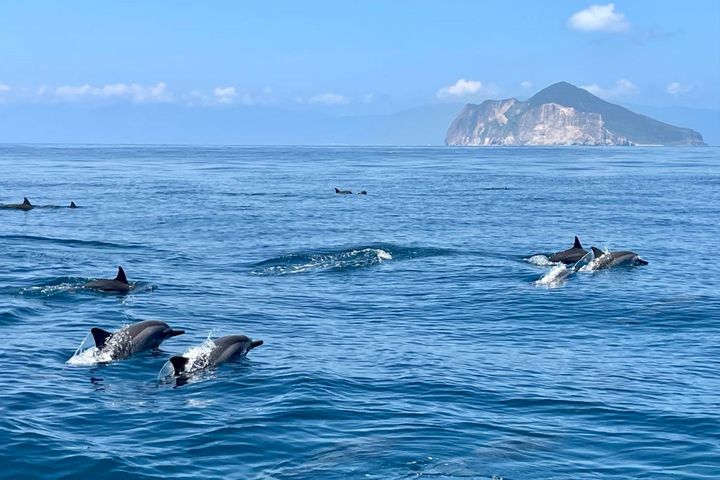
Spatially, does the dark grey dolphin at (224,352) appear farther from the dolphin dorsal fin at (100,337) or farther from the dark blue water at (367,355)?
the dolphin dorsal fin at (100,337)

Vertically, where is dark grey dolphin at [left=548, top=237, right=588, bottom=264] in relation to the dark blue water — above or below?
above

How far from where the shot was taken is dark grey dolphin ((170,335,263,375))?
20873mm

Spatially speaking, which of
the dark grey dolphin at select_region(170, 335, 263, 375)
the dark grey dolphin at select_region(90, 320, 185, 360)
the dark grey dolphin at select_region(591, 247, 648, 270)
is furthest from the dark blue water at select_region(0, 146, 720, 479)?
the dark grey dolphin at select_region(591, 247, 648, 270)

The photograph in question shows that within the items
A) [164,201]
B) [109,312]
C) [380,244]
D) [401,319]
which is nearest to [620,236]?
[380,244]

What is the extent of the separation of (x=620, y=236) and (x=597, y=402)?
3140cm

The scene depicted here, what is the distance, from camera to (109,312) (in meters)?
27.4

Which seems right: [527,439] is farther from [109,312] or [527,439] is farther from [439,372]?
[109,312]

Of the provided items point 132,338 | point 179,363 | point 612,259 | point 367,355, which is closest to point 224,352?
point 179,363

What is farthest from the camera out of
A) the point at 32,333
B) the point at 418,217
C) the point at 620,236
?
the point at 418,217

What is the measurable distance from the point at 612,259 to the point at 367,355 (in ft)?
56.7

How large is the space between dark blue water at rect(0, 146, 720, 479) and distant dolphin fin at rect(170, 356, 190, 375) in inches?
25.2

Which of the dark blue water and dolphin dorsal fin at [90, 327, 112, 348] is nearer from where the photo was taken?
the dark blue water

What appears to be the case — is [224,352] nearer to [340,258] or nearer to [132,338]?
[132,338]

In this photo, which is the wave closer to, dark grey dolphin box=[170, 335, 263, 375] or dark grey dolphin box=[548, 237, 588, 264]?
dark grey dolphin box=[548, 237, 588, 264]
